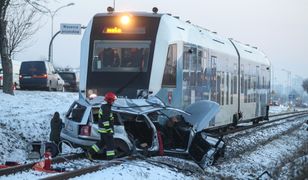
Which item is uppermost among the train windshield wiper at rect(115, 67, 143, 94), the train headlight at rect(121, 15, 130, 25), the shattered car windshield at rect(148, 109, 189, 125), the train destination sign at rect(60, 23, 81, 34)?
the train destination sign at rect(60, 23, 81, 34)

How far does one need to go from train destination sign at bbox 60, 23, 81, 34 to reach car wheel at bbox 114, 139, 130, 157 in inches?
1074

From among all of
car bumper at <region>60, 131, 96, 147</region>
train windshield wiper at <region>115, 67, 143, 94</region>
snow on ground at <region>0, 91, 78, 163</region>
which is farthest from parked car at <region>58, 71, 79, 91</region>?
car bumper at <region>60, 131, 96, 147</region>

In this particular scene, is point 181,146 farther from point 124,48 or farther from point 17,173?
point 17,173

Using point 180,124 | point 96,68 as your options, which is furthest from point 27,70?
point 180,124

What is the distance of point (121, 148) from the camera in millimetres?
12969

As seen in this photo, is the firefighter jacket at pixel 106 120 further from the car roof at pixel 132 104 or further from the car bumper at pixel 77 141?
the car roof at pixel 132 104

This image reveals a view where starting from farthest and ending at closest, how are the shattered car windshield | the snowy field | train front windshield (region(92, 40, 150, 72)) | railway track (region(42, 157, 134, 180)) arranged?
train front windshield (region(92, 40, 150, 72)) < the shattered car windshield < the snowy field < railway track (region(42, 157, 134, 180))

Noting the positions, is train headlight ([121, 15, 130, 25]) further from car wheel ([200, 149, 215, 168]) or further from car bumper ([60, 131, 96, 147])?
car wheel ([200, 149, 215, 168])

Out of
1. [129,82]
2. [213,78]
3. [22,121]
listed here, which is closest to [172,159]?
[129,82]

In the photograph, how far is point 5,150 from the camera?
1467cm

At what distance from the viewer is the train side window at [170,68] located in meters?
15.1

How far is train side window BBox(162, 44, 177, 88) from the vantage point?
15.1 meters

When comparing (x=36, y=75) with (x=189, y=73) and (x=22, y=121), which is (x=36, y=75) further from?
(x=189, y=73)

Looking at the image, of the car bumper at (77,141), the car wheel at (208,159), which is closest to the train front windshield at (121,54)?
the car bumper at (77,141)
